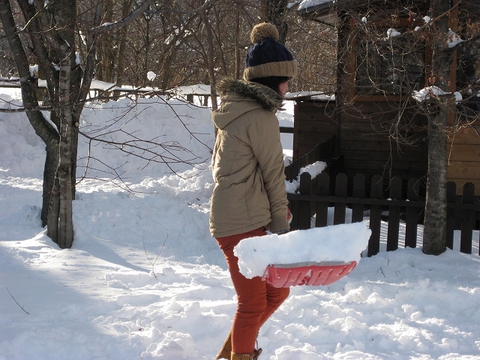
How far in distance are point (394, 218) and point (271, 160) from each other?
12.3ft

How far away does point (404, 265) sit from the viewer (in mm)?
5516

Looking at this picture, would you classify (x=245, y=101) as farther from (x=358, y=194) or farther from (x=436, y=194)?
(x=358, y=194)

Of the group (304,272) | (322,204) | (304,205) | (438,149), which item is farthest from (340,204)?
(304,272)

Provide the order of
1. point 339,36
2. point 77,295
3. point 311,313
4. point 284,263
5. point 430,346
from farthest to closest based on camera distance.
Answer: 1. point 339,36
2. point 77,295
3. point 311,313
4. point 430,346
5. point 284,263

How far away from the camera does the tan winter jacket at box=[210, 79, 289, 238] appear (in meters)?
2.85

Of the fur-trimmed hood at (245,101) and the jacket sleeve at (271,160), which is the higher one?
the fur-trimmed hood at (245,101)

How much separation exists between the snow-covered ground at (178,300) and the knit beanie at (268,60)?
5.51ft

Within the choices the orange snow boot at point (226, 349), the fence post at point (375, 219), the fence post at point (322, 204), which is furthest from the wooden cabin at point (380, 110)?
the orange snow boot at point (226, 349)

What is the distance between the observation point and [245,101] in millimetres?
2916

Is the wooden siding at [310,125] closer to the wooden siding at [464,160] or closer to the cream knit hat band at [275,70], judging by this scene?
the wooden siding at [464,160]

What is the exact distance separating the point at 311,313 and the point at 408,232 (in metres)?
2.59

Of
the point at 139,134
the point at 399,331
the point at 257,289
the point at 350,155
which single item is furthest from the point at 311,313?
the point at 139,134

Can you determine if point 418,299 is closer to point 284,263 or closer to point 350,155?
point 284,263

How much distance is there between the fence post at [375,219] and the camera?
6.29m
